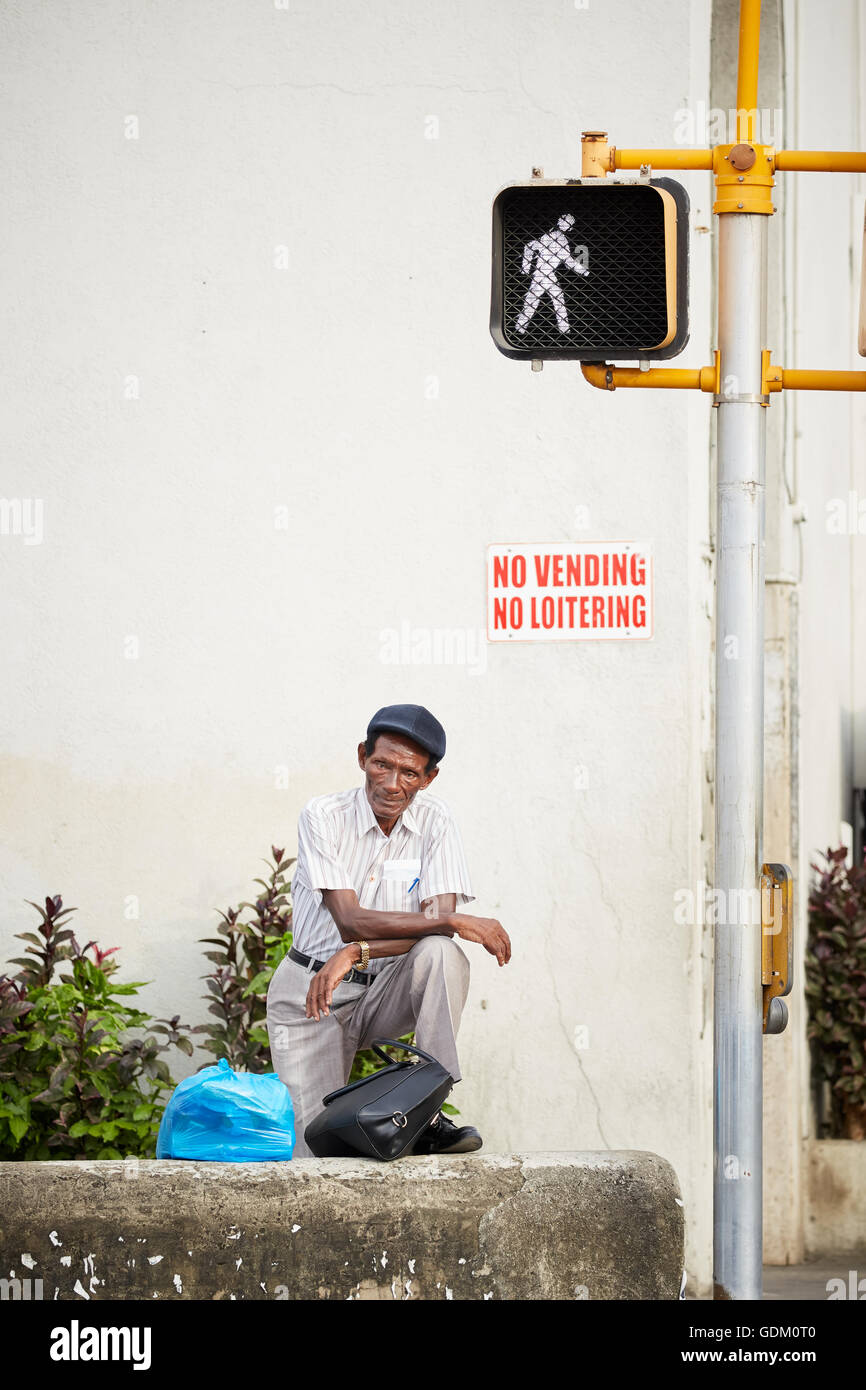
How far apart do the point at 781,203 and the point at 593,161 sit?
366cm

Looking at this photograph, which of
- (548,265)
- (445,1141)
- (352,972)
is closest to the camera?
(548,265)

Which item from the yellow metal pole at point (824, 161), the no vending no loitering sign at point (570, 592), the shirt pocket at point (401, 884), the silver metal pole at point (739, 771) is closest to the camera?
the silver metal pole at point (739, 771)

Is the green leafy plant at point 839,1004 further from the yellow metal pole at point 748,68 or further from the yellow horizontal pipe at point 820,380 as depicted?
the yellow metal pole at point 748,68

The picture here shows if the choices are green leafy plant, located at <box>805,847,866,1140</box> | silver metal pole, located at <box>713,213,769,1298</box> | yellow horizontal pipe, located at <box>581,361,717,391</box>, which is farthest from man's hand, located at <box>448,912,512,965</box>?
green leafy plant, located at <box>805,847,866,1140</box>

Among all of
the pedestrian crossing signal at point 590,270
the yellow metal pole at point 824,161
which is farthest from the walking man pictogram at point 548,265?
the yellow metal pole at point 824,161

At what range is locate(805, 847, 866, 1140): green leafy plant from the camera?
24.3ft

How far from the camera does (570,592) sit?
259 inches

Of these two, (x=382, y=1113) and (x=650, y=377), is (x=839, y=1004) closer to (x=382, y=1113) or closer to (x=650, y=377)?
(x=382, y=1113)

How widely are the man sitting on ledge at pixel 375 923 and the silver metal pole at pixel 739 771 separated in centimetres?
110

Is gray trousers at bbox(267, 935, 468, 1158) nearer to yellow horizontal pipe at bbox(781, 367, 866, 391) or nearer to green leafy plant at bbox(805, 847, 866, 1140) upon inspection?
yellow horizontal pipe at bbox(781, 367, 866, 391)

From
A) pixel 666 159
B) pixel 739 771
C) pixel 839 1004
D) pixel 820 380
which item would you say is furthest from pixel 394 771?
pixel 839 1004

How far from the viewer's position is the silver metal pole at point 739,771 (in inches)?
158

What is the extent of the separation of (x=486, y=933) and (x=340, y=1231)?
1106 mm
